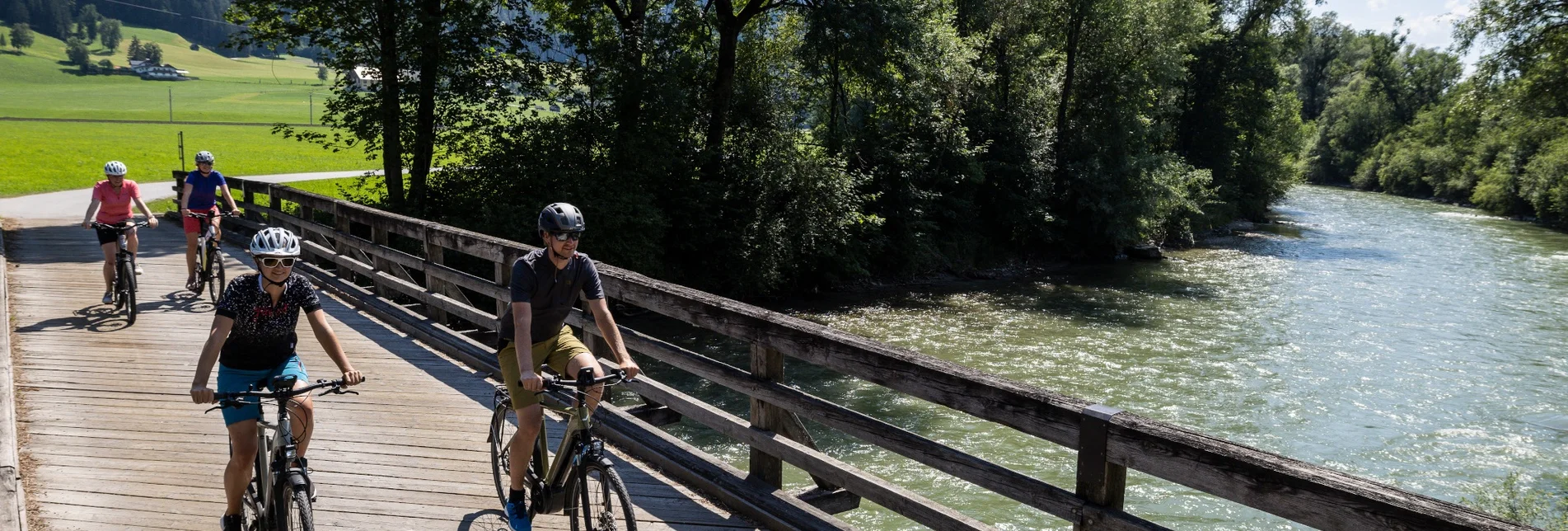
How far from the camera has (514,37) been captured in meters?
22.1

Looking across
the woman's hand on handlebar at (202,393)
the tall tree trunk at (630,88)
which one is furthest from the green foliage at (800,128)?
the woman's hand on handlebar at (202,393)

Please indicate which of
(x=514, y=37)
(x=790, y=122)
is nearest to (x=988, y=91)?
(x=790, y=122)

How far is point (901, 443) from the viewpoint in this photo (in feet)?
16.3

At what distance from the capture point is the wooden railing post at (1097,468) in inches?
159

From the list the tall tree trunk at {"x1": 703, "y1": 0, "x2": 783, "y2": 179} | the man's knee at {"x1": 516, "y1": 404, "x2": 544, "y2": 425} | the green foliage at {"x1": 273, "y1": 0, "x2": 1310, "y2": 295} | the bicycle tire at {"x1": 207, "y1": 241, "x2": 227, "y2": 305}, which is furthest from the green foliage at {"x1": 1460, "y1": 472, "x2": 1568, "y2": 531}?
the tall tree trunk at {"x1": 703, "y1": 0, "x2": 783, "y2": 179}

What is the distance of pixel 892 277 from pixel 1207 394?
12945 millimetres

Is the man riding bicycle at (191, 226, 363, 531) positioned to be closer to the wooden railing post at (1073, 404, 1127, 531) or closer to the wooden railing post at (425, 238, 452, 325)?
the wooden railing post at (1073, 404, 1127, 531)

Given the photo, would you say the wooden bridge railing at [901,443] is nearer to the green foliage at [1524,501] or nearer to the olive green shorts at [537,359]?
the olive green shorts at [537,359]

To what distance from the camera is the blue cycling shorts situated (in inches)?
185

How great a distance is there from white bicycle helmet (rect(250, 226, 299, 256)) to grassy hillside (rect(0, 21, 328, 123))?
92.2 metres

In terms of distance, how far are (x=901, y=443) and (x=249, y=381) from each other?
3.01 metres

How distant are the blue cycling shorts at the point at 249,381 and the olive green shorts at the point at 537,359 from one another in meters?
0.92

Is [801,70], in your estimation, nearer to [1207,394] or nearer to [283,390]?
[1207,394]

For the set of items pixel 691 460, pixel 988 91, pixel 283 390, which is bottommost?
pixel 691 460
